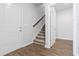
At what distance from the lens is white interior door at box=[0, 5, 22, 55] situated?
6.88 feet

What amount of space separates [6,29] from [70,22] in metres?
3.06

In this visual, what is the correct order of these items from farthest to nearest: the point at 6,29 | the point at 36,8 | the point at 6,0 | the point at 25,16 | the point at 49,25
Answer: the point at 36,8, the point at 25,16, the point at 49,25, the point at 6,29, the point at 6,0

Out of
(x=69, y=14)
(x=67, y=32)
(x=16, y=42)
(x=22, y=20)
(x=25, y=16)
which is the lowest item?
(x=16, y=42)

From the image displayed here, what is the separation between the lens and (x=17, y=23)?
2605 mm

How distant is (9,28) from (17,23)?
0.38 metres

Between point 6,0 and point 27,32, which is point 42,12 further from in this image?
point 6,0

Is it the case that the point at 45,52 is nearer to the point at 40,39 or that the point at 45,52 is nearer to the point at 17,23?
the point at 40,39

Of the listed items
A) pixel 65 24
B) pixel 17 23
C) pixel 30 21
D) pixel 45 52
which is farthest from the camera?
pixel 65 24

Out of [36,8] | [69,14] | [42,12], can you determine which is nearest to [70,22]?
[69,14]

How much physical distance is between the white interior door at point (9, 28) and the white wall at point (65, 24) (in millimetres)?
2335

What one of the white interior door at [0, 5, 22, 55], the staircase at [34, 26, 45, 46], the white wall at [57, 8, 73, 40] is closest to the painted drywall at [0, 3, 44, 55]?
the white interior door at [0, 5, 22, 55]

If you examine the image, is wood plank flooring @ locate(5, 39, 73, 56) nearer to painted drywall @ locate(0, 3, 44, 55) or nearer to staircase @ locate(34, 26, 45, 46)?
painted drywall @ locate(0, 3, 44, 55)

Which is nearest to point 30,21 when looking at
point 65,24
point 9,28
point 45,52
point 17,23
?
point 17,23

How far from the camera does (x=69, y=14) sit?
386 cm
